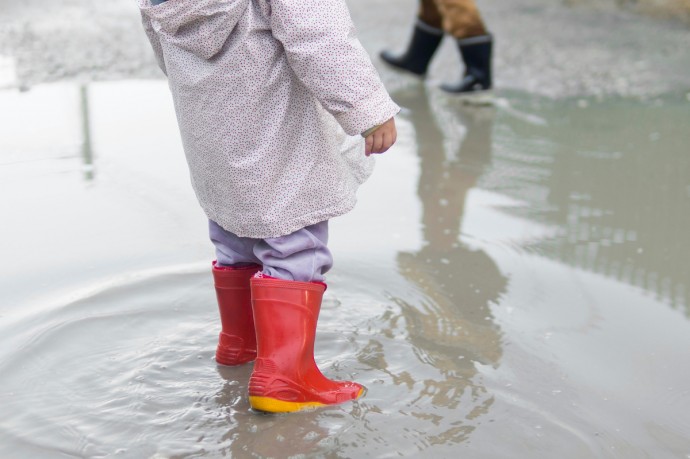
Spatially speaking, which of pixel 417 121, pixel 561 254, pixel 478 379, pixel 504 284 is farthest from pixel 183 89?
pixel 417 121

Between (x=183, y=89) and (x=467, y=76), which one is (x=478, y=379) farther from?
(x=467, y=76)

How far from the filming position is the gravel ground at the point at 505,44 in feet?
16.9

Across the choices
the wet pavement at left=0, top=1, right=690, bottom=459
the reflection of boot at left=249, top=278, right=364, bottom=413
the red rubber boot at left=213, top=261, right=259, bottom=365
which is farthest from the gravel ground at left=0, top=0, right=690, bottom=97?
the reflection of boot at left=249, top=278, right=364, bottom=413

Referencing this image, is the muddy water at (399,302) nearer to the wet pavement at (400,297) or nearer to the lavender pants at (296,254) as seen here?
the wet pavement at (400,297)

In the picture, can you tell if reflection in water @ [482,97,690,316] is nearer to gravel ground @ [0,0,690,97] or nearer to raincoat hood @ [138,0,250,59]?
gravel ground @ [0,0,690,97]

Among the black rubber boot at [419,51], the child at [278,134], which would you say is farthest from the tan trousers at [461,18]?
the child at [278,134]

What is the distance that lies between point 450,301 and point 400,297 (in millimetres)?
137

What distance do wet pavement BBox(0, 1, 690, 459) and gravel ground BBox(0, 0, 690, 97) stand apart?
0.67m

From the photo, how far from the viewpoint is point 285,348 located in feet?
6.98

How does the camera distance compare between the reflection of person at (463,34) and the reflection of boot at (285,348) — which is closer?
the reflection of boot at (285,348)

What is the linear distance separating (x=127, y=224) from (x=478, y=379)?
55.2 inches

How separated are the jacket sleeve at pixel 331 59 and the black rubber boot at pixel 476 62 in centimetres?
283

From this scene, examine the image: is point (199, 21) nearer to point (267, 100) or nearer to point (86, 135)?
point (267, 100)

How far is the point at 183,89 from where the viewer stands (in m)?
2.07
